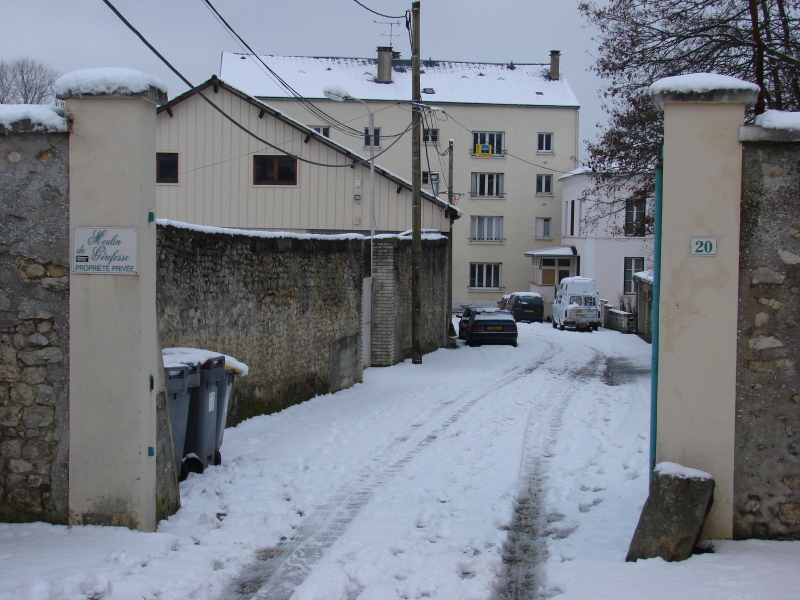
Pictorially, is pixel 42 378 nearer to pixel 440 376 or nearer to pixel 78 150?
pixel 78 150

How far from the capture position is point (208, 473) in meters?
8.04

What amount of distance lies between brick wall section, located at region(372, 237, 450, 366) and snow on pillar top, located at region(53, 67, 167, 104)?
12.8m

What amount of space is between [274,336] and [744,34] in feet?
33.7

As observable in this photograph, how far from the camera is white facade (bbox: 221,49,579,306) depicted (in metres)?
45.8

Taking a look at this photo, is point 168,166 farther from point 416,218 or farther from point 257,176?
Result: point 416,218

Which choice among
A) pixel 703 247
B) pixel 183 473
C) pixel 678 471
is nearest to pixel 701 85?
pixel 703 247

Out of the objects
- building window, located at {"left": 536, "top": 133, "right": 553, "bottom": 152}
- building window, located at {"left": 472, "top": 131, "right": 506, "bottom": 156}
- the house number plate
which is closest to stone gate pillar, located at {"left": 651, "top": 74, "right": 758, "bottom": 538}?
the house number plate

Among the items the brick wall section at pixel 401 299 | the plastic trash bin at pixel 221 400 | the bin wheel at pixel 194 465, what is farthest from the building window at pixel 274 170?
the bin wheel at pixel 194 465

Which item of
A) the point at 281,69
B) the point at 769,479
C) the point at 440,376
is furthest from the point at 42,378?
the point at 281,69

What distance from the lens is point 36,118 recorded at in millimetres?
6008

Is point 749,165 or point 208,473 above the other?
point 749,165

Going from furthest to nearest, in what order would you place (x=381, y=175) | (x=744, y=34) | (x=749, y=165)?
(x=381, y=175)
(x=744, y=34)
(x=749, y=165)

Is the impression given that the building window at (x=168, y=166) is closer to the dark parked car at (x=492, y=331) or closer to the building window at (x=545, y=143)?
the dark parked car at (x=492, y=331)

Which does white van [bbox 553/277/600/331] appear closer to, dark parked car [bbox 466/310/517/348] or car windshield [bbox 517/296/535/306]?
car windshield [bbox 517/296/535/306]
